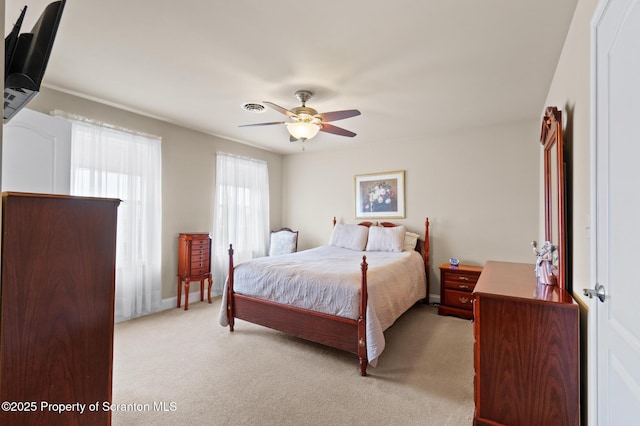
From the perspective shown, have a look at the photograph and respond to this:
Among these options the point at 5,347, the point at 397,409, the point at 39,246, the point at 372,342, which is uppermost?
the point at 39,246

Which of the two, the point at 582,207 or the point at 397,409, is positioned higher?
the point at 582,207

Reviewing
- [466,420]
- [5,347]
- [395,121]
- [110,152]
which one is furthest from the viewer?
[395,121]

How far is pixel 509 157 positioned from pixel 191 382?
170 inches

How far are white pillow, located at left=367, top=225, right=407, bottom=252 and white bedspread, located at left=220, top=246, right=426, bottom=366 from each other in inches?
20.6

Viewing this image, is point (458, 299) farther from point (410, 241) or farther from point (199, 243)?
point (199, 243)

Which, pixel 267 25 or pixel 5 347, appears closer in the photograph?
pixel 5 347

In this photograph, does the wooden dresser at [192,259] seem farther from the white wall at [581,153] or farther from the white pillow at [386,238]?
the white wall at [581,153]

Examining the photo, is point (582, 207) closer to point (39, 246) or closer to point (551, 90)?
point (551, 90)

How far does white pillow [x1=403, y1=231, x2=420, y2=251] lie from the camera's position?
Answer: 4266mm

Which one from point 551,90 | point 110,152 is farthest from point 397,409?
point 110,152

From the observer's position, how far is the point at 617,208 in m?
1.02

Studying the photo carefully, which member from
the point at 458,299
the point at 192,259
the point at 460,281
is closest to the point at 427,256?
the point at 460,281

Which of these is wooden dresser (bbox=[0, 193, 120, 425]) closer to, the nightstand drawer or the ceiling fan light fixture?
the ceiling fan light fixture

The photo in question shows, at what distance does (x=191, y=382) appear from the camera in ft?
7.30
